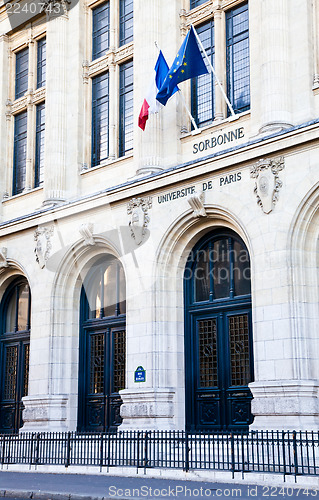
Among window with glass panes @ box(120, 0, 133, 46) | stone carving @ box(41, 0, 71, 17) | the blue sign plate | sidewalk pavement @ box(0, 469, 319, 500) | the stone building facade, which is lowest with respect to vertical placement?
sidewalk pavement @ box(0, 469, 319, 500)

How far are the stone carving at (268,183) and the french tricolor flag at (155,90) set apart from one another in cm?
446

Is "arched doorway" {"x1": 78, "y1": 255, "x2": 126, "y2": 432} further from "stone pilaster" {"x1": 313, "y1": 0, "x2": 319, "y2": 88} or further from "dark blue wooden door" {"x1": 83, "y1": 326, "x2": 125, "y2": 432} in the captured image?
"stone pilaster" {"x1": 313, "y1": 0, "x2": 319, "y2": 88}

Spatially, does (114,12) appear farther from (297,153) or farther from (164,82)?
(297,153)

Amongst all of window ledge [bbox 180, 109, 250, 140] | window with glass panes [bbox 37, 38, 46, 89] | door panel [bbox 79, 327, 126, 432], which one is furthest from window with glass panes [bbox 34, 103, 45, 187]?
window ledge [bbox 180, 109, 250, 140]

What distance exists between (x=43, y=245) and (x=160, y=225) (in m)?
5.91

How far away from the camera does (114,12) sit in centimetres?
2786

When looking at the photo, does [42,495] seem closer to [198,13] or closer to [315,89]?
[315,89]

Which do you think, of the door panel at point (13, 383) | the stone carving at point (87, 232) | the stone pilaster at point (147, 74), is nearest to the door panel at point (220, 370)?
the stone carving at point (87, 232)

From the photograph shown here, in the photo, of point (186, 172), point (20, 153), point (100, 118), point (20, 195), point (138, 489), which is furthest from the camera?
point (20, 153)

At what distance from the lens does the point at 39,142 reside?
30500 mm

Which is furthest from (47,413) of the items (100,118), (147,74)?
(147,74)

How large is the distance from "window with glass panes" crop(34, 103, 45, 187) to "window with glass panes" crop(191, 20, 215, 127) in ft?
27.1

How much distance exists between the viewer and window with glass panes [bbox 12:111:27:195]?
102ft

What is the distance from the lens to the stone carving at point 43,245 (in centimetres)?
2744
